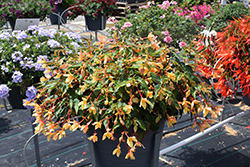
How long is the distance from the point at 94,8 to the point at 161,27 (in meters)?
1.22

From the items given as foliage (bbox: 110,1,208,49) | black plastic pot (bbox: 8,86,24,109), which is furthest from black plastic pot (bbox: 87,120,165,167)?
foliage (bbox: 110,1,208,49)

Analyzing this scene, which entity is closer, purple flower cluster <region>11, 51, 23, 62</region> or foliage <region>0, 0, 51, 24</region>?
purple flower cluster <region>11, 51, 23, 62</region>

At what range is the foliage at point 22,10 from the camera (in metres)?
3.09

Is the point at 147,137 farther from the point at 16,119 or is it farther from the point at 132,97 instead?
the point at 16,119

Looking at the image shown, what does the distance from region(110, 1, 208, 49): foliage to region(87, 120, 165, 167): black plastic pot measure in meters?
2.07

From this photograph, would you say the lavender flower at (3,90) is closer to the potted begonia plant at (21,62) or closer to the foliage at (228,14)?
the potted begonia plant at (21,62)

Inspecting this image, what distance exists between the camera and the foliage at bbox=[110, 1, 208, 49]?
3023mm

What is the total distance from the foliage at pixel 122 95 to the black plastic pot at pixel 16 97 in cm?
47

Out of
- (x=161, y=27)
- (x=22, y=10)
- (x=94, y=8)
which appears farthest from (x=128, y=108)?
(x=94, y=8)

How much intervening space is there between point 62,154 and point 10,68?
2.58 feet

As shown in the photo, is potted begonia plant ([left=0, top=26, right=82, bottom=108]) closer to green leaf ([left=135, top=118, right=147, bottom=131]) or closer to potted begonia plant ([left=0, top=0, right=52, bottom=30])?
green leaf ([left=135, top=118, right=147, bottom=131])

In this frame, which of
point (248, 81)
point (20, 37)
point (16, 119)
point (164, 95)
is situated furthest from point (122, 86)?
point (16, 119)

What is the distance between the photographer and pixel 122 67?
101 centimetres

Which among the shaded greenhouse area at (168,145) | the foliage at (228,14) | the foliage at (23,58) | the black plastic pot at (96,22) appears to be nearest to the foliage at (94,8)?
the black plastic pot at (96,22)
